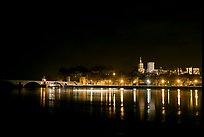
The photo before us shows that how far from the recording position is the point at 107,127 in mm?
18125

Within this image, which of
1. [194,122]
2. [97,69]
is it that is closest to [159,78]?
[97,69]

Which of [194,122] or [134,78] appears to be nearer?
[194,122]

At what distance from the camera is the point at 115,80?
169125 mm

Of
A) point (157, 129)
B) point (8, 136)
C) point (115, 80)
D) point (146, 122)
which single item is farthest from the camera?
point (115, 80)

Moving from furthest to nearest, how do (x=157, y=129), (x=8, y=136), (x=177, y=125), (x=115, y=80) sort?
(x=115, y=80), (x=177, y=125), (x=157, y=129), (x=8, y=136)

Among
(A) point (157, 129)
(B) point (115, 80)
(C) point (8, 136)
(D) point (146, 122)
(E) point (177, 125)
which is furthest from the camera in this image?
(B) point (115, 80)

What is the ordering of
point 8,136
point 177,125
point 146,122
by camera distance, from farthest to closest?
point 146,122 → point 177,125 → point 8,136

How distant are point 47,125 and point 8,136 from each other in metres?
3.77

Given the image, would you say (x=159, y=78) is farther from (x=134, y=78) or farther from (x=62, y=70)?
(x=62, y=70)

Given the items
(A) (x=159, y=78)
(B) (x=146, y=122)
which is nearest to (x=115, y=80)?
(A) (x=159, y=78)

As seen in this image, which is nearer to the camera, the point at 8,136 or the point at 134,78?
the point at 8,136

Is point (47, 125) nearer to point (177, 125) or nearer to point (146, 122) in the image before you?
point (146, 122)

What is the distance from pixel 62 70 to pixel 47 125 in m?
153

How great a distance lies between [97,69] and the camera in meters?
170
